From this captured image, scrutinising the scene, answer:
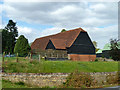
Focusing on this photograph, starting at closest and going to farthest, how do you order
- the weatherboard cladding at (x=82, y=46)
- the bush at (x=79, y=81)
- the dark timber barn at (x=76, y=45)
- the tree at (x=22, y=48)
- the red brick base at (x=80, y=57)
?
the bush at (x=79, y=81), the tree at (x=22, y=48), the red brick base at (x=80, y=57), the dark timber barn at (x=76, y=45), the weatherboard cladding at (x=82, y=46)

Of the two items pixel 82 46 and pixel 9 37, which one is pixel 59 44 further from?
pixel 9 37

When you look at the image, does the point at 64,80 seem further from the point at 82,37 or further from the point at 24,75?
the point at 82,37

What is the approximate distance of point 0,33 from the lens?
6244 cm

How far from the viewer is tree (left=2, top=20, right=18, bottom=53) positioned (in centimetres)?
6394

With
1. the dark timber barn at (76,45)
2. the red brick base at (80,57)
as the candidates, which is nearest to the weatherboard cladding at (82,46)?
the dark timber barn at (76,45)

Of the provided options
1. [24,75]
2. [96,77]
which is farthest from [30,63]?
[96,77]

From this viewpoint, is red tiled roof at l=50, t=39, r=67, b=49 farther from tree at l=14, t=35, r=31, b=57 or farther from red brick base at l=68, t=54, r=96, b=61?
tree at l=14, t=35, r=31, b=57

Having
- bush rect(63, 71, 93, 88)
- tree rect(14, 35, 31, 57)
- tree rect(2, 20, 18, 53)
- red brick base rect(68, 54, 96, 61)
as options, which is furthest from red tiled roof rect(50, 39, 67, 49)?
bush rect(63, 71, 93, 88)

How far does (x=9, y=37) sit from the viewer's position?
67.9 meters

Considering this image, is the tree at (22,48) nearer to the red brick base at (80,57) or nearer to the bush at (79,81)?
the red brick base at (80,57)

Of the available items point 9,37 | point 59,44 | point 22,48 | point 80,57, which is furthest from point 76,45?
point 9,37

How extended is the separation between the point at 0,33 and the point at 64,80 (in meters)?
46.0

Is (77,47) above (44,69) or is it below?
above

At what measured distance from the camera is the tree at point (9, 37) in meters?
63.9
